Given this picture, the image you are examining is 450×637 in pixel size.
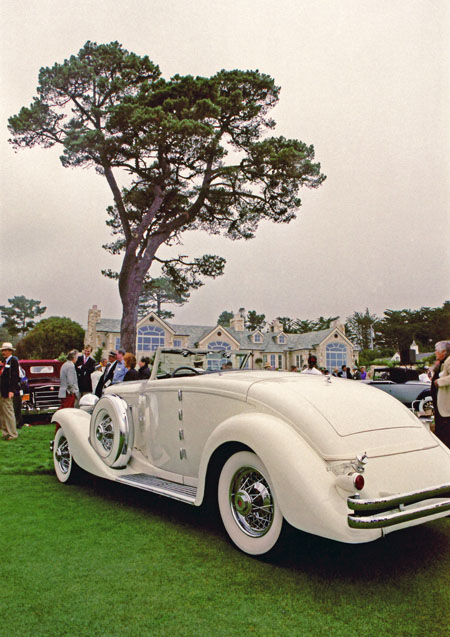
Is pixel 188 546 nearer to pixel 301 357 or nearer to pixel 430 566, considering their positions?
pixel 430 566

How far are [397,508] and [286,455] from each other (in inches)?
28.8

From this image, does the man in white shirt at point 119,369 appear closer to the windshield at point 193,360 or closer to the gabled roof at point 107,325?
the windshield at point 193,360

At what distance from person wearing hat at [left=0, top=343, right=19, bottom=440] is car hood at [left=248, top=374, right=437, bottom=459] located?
280 inches

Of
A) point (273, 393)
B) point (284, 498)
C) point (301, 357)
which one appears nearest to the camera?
point (284, 498)

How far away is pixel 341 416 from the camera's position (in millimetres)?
3354

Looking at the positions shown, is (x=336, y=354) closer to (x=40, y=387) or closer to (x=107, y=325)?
(x=107, y=325)

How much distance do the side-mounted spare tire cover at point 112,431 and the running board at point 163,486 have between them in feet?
0.77

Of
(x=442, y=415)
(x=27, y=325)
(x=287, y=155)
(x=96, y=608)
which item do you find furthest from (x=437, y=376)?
(x=27, y=325)

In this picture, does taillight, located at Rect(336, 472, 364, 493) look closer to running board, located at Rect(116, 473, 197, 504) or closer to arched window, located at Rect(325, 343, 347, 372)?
running board, located at Rect(116, 473, 197, 504)

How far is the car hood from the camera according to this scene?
3168 mm

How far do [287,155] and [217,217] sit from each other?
518 cm

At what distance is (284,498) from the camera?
2.96m

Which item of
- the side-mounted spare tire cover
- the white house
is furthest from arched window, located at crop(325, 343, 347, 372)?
the side-mounted spare tire cover

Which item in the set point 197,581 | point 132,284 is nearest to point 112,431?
point 197,581
